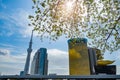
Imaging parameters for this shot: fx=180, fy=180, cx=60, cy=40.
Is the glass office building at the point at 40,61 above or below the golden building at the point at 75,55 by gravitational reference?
above

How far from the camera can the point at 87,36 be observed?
387 inches

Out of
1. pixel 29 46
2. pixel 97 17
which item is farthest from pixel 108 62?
pixel 29 46

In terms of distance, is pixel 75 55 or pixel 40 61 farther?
pixel 40 61

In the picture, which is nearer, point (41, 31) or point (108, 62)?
point (108, 62)

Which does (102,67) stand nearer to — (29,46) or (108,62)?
(108,62)

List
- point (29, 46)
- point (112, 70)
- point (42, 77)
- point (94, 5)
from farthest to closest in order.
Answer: point (29, 46) → point (94, 5) → point (112, 70) → point (42, 77)

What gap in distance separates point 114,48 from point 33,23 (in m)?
4.92

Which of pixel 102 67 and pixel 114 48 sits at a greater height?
pixel 114 48

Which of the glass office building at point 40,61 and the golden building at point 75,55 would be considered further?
the glass office building at point 40,61

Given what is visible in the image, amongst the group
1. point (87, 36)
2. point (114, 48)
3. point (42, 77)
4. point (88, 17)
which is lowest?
point (42, 77)

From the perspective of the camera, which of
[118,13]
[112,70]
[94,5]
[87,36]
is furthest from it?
[87,36]

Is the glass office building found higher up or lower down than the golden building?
higher up

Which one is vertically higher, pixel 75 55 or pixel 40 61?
pixel 40 61

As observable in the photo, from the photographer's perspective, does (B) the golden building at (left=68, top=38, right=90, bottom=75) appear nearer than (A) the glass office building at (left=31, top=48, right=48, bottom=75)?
Yes
